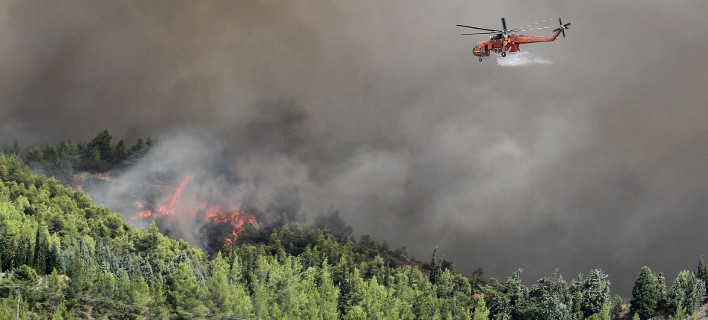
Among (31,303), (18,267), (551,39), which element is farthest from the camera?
(18,267)

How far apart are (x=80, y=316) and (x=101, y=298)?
16.9ft

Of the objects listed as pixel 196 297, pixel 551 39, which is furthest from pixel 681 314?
pixel 196 297

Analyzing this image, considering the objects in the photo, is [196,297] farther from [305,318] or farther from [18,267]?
[18,267]

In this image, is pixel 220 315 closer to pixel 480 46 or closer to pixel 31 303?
pixel 31 303

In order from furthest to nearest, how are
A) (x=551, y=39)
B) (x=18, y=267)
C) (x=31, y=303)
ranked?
1. (x=18, y=267)
2. (x=31, y=303)
3. (x=551, y=39)

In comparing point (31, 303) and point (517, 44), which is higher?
point (517, 44)

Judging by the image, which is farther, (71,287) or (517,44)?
(71,287)

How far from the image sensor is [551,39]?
543 ft

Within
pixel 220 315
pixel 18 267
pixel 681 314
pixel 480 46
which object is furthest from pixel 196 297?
pixel 681 314

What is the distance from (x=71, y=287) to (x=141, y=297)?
13215 millimetres

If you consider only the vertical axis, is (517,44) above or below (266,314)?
above

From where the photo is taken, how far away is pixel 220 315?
194 metres

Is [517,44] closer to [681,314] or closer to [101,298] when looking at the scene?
[681,314]

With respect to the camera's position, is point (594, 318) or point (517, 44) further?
point (594, 318)
